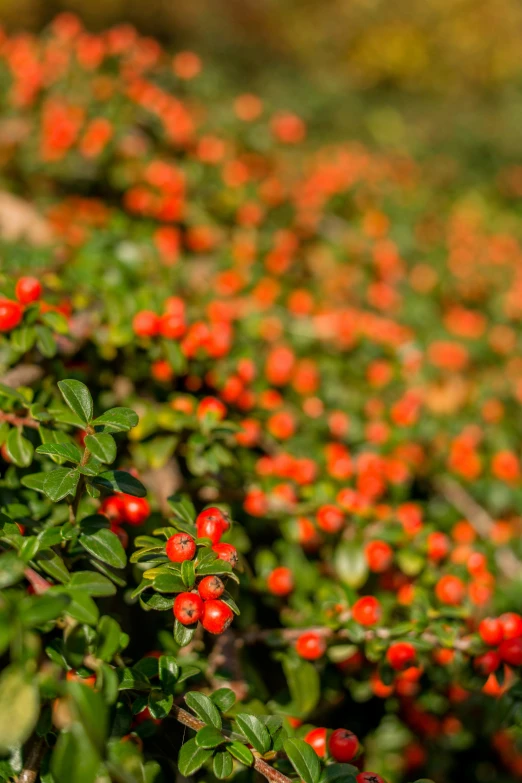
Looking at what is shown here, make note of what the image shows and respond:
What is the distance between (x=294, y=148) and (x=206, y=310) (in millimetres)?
3282

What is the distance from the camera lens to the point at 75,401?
4.86 feet

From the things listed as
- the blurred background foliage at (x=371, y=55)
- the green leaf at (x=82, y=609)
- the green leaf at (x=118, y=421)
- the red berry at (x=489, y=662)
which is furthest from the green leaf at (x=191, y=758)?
the blurred background foliage at (x=371, y=55)

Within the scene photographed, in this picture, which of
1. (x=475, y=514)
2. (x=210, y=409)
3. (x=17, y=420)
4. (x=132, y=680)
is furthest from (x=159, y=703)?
(x=475, y=514)

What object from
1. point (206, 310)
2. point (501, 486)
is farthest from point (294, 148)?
point (501, 486)

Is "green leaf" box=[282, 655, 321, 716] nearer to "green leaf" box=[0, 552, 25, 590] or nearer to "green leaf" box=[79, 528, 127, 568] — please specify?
"green leaf" box=[79, 528, 127, 568]

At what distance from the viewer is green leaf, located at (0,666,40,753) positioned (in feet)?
2.99

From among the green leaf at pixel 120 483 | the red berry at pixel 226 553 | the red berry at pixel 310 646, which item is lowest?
the red berry at pixel 310 646

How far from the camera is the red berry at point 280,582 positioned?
82.7 inches

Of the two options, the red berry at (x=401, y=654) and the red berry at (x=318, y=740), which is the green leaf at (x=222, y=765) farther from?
the red berry at (x=401, y=654)

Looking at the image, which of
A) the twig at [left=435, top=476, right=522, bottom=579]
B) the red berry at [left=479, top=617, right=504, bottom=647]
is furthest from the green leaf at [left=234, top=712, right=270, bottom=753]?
the twig at [left=435, top=476, right=522, bottom=579]

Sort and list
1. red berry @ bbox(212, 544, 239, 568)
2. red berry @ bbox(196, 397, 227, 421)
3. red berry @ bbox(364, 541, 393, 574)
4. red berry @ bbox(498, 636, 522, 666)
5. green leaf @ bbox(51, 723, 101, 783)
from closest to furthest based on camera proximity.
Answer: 1. green leaf @ bbox(51, 723, 101, 783)
2. red berry @ bbox(212, 544, 239, 568)
3. red berry @ bbox(498, 636, 522, 666)
4. red berry @ bbox(196, 397, 227, 421)
5. red berry @ bbox(364, 541, 393, 574)

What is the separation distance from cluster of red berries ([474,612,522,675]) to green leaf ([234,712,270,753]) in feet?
2.49

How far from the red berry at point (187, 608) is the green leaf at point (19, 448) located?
1.78 ft

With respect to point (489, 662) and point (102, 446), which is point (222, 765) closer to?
point (102, 446)
